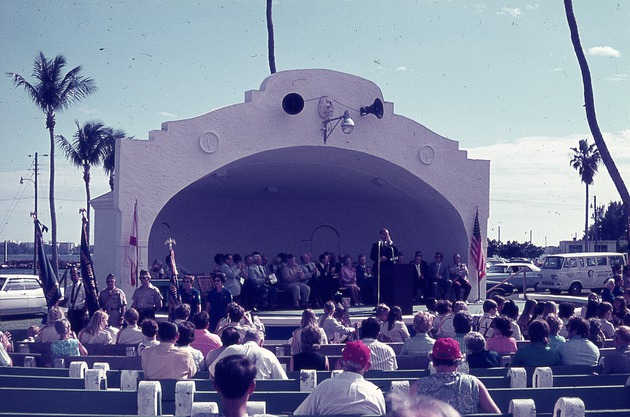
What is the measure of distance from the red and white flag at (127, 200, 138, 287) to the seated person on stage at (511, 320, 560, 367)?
9596 millimetres

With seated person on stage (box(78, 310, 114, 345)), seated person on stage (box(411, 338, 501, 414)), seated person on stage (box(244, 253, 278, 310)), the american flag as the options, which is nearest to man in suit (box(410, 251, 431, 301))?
the american flag

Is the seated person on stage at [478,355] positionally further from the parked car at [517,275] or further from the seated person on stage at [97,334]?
the parked car at [517,275]

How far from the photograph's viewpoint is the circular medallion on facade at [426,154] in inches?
696

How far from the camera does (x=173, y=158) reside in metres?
15.5

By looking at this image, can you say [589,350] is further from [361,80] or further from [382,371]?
[361,80]

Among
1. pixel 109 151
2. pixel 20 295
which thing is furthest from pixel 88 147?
pixel 20 295

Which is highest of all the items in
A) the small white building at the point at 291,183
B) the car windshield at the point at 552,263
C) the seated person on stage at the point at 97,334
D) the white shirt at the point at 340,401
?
the small white building at the point at 291,183

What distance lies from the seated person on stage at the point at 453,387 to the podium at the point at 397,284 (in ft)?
33.1

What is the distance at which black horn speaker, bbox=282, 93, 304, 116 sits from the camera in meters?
16.3

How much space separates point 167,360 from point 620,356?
4.08 meters

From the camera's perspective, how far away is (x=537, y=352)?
7.11 m

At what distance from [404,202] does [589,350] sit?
1414 centimetres

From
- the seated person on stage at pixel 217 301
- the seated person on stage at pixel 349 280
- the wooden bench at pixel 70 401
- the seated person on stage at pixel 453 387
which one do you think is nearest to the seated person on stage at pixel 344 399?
Result: the seated person on stage at pixel 453 387

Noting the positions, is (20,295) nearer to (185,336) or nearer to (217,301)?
(217,301)
